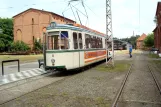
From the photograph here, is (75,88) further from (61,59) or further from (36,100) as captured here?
(61,59)

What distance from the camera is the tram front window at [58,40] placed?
1374 centimetres

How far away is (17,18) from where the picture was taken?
6719 cm

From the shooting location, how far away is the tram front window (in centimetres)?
1374

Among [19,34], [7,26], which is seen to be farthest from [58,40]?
[7,26]

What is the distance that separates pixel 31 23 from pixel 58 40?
5302 cm

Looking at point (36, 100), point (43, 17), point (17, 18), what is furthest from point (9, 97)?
point (17, 18)

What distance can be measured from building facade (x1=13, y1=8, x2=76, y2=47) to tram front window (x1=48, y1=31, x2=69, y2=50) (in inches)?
1937

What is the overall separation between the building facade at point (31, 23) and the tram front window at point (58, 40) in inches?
A: 1937

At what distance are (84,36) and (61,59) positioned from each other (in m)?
3.31

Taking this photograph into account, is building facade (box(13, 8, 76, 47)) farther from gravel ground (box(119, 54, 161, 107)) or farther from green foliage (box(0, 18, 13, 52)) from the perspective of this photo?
gravel ground (box(119, 54, 161, 107))

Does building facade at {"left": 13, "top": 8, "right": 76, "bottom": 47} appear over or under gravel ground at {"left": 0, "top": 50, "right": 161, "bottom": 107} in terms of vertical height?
over

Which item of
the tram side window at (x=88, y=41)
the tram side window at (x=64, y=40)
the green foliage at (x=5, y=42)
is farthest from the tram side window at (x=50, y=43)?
the green foliage at (x=5, y=42)

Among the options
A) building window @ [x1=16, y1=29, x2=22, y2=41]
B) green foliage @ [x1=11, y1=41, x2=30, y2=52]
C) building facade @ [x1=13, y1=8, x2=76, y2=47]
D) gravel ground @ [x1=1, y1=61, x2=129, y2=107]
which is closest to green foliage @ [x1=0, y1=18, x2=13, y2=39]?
building facade @ [x1=13, y1=8, x2=76, y2=47]

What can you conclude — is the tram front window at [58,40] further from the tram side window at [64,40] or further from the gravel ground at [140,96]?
the gravel ground at [140,96]
